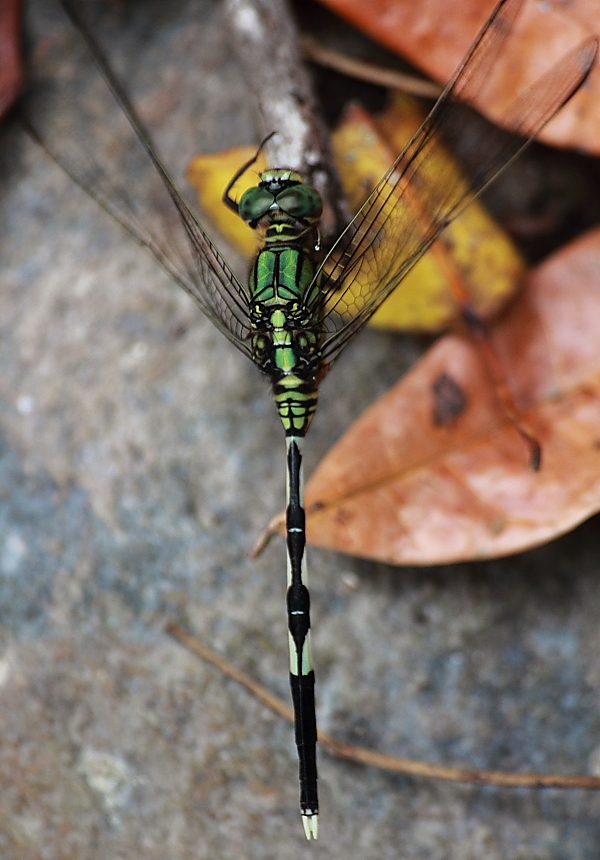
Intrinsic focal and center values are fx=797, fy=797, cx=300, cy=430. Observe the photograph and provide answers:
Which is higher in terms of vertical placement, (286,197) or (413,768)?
(286,197)

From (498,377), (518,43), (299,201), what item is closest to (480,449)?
(498,377)

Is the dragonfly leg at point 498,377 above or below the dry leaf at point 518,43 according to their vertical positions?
below

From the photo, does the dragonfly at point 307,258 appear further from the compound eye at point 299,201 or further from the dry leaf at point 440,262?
the dry leaf at point 440,262

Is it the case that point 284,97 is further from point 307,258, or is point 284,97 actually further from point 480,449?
point 480,449

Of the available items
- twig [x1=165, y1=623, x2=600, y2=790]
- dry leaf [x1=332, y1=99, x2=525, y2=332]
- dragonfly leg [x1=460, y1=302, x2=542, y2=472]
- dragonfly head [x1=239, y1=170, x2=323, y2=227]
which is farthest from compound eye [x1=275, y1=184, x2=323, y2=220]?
twig [x1=165, y1=623, x2=600, y2=790]

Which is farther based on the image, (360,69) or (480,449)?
(360,69)

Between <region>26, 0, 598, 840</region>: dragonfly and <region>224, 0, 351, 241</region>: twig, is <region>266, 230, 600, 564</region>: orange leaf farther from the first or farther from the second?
<region>224, 0, 351, 241</region>: twig

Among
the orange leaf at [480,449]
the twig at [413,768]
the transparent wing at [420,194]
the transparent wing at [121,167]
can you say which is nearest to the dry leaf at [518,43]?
the transparent wing at [420,194]

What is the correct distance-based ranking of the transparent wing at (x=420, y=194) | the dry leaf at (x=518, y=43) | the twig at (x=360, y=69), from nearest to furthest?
1. the transparent wing at (x=420, y=194)
2. the dry leaf at (x=518, y=43)
3. the twig at (x=360, y=69)
